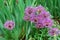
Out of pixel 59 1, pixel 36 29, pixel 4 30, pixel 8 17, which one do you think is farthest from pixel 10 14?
pixel 59 1

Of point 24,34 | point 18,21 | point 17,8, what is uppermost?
point 17,8

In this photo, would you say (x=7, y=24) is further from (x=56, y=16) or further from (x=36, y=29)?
(x=56, y=16)

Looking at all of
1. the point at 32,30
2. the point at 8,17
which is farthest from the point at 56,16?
the point at 8,17

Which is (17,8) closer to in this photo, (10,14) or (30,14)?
(10,14)

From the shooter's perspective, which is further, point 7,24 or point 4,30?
point 4,30

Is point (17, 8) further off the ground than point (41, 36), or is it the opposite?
point (17, 8)

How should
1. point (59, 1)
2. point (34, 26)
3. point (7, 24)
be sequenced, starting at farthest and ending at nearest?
point (59, 1) < point (34, 26) < point (7, 24)

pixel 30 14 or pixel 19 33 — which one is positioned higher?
pixel 30 14

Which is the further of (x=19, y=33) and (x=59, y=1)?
(x=59, y=1)

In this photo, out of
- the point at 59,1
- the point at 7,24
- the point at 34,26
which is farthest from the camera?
the point at 59,1
